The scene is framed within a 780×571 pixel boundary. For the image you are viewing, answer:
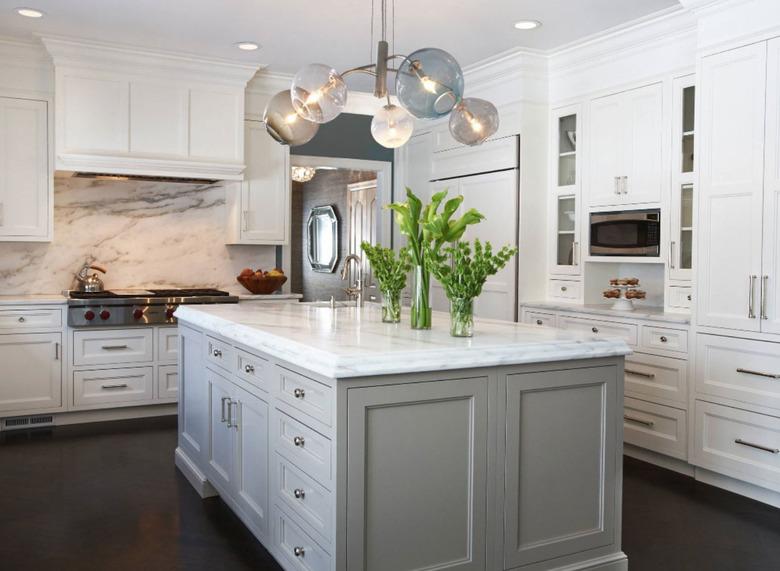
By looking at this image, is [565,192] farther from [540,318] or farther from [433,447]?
[433,447]

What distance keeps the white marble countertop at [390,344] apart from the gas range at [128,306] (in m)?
2.10

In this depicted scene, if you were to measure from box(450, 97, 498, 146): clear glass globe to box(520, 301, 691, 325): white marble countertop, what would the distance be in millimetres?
1687

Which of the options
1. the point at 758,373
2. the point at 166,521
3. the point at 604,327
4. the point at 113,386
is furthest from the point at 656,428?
the point at 113,386

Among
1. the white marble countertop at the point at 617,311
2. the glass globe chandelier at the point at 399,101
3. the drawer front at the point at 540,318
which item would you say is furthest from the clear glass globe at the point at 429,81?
the drawer front at the point at 540,318

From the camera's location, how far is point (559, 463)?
104 inches

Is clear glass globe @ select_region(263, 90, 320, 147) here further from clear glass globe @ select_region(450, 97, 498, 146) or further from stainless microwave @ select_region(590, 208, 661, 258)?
stainless microwave @ select_region(590, 208, 661, 258)

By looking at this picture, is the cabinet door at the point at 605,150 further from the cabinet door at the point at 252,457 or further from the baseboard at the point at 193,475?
the baseboard at the point at 193,475

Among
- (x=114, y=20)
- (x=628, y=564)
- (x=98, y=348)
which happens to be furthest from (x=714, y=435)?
(x=114, y=20)

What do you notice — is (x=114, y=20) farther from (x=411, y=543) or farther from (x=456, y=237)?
(x=411, y=543)

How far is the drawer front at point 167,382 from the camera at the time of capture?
5.44m

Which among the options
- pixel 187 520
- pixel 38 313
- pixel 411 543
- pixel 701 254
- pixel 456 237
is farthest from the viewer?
pixel 38 313

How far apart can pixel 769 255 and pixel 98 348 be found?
4229mm

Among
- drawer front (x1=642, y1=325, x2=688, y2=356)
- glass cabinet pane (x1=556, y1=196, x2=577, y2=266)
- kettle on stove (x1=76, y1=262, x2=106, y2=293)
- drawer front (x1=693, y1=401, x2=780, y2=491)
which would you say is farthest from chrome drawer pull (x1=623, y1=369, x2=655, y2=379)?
kettle on stove (x1=76, y1=262, x2=106, y2=293)

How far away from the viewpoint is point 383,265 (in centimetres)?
312
